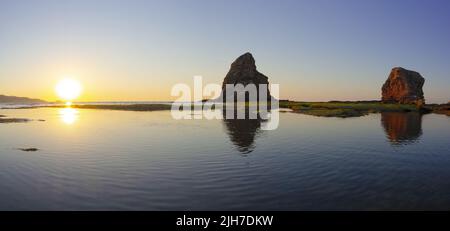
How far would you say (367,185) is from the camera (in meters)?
20.4

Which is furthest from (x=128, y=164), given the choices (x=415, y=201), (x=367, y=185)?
(x=415, y=201)

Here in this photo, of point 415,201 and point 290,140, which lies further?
point 290,140

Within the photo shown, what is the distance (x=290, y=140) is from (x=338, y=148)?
703 cm

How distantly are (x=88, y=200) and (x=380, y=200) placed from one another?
51.3ft

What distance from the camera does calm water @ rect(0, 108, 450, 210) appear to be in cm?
1703

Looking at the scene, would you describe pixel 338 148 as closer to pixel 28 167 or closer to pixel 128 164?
pixel 128 164

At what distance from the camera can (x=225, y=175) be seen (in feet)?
74.7

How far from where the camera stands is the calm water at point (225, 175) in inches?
671
